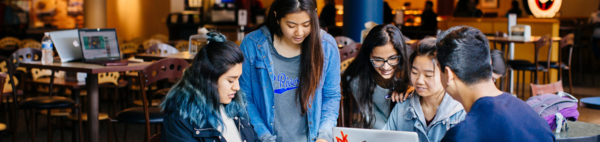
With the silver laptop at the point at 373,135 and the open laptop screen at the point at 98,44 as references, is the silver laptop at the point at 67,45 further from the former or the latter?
the silver laptop at the point at 373,135

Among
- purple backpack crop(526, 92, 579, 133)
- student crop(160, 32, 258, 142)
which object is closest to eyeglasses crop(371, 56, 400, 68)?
purple backpack crop(526, 92, 579, 133)

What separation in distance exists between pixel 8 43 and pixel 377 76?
23.6 feet

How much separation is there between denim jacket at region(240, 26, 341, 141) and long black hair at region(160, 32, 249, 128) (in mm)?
266

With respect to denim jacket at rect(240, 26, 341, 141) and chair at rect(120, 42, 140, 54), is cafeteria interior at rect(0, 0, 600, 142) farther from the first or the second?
denim jacket at rect(240, 26, 341, 141)

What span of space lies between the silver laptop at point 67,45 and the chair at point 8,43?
4.74 m

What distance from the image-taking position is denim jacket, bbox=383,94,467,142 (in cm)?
178

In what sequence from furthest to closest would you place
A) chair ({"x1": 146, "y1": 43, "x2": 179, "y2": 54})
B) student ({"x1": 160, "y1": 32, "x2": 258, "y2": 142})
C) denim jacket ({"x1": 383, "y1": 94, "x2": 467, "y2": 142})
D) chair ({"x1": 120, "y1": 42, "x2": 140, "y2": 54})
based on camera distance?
1. chair ({"x1": 120, "y1": 42, "x2": 140, "y2": 54})
2. chair ({"x1": 146, "y1": 43, "x2": 179, "y2": 54})
3. denim jacket ({"x1": 383, "y1": 94, "x2": 467, "y2": 142})
4. student ({"x1": 160, "y1": 32, "x2": 258, "y2": 142})

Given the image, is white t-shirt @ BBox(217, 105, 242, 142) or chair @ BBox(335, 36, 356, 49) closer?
white t-shirt @ BBox(217, 105, 242, 142)

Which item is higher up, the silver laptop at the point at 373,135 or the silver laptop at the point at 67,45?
the silver laptop at the point at 67,45

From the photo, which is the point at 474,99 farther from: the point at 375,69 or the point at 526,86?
the point at 526,86

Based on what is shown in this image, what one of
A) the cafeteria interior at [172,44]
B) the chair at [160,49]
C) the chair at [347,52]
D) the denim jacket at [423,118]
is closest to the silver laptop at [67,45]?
the cafeteria interior at [172,44]

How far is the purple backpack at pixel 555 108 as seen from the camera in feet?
6.31

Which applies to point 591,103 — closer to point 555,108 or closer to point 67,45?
point 555,108

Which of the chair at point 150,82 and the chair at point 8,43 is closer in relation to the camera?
the chair at point 150,82
